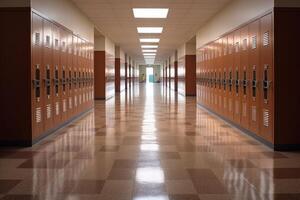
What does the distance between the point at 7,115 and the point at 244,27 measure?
5.47 metres

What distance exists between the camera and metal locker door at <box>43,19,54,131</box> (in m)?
8.41

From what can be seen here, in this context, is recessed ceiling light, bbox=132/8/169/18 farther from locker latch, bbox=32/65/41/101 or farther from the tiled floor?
locker latch, bbox=32/65/41/101

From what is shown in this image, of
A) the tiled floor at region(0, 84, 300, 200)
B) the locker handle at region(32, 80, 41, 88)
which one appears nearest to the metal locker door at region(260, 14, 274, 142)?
the tiled floor at region(0, 84, 300, 200)

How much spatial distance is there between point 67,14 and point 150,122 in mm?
3676

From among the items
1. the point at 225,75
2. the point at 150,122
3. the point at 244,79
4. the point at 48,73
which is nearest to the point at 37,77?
the point at 48,73

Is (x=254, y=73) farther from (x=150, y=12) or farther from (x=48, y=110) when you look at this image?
(x=150, y=12)

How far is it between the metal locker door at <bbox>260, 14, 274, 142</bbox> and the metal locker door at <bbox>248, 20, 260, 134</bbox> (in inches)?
10.6

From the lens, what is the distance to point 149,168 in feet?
18.2

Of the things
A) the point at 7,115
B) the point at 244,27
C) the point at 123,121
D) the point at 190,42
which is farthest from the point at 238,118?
the point at 190,42

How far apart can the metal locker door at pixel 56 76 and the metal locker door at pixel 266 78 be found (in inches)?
181

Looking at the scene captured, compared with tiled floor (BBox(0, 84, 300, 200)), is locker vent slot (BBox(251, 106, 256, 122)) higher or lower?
higher

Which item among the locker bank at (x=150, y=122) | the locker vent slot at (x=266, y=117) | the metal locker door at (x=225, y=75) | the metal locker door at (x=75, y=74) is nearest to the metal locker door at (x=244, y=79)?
the locker bank at (x=150, y=122)

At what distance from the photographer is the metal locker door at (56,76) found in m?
9.26

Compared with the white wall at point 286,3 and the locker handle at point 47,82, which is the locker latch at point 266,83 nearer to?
the white wall at point 286,3
